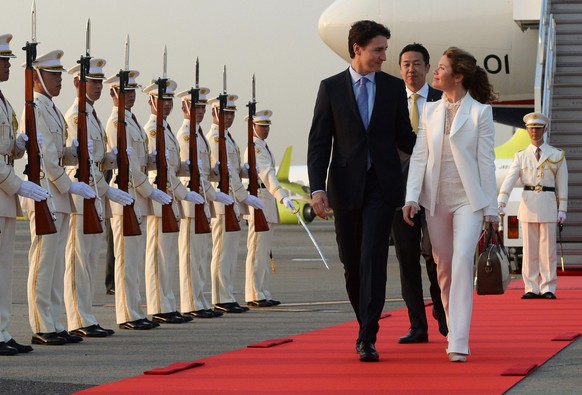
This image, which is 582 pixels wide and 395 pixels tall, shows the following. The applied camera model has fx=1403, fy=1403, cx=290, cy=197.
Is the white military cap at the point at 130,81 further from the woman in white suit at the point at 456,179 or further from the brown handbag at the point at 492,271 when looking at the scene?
the brown handbag at the point at 492,271

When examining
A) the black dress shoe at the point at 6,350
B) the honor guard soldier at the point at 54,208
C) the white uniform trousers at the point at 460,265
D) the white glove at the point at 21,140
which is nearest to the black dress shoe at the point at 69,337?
the honor guard soldier at the point at 54,208

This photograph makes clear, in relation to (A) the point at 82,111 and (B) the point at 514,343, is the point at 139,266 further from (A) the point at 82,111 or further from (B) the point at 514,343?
(B) the point at 514,343

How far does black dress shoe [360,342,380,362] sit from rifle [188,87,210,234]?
406cm

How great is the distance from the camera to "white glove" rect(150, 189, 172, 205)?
1091 cm

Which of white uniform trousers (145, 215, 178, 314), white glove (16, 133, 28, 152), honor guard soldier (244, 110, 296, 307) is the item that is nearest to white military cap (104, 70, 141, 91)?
white uniform trousers (145, 215, 178, 314)

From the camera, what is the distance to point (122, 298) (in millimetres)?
10688

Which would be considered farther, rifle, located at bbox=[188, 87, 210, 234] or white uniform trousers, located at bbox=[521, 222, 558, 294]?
white uniform trousers, located at bbox=[521, 222, 558, 294]

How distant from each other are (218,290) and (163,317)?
139 centimetres

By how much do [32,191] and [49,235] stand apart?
71cm

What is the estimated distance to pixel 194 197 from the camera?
1168 cm

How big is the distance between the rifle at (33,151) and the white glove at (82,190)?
0.36m

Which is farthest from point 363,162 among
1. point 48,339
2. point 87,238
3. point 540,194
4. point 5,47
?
point 540,194

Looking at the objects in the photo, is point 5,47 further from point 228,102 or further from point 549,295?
point 549,295

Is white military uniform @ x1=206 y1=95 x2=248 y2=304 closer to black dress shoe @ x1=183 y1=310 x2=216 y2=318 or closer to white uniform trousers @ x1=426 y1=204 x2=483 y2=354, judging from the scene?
black dress shoe @ x1=183 y1=310 x2=216 y2=318
